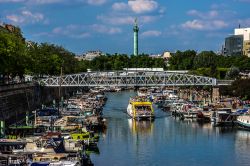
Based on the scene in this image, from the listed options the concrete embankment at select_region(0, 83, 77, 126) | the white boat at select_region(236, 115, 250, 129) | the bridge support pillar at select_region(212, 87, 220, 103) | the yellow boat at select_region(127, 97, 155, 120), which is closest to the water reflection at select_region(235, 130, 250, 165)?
the white boat at select_region(236, 115, 250, 129)

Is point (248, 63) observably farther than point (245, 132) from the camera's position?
Yes

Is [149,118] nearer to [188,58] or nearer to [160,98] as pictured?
[160,98]

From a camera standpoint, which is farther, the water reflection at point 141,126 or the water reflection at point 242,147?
the water reflection at point 141,126

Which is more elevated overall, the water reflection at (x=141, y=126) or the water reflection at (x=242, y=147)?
the water reflection at (x=141, y=126)

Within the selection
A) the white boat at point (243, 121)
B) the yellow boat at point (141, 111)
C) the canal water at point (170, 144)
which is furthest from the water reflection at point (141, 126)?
the white boat at point (243, 121)

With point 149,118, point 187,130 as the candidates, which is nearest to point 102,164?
point 187,130

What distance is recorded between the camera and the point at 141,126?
77.1 m

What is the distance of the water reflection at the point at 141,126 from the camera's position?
71312 mm

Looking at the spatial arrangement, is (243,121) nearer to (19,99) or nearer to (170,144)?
(170,144)

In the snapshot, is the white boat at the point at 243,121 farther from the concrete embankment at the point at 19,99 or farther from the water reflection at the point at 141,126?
the concrete embankment at the point at 19,99

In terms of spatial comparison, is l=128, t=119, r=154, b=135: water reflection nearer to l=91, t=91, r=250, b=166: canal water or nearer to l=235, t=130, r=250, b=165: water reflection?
l=91, t=91, r=250, b=166: canal water

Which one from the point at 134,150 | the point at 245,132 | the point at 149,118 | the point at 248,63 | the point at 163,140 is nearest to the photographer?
the point at 134,150

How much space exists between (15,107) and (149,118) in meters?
16.2

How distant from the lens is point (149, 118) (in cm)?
8312
